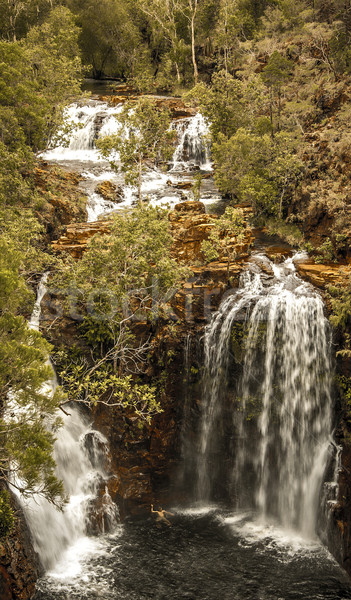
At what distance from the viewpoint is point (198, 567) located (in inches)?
523

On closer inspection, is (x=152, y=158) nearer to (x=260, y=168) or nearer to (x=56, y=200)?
(x=260, y=168)

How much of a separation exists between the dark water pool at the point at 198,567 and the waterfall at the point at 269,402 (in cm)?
138

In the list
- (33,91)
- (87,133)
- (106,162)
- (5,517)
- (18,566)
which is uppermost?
(87,133)

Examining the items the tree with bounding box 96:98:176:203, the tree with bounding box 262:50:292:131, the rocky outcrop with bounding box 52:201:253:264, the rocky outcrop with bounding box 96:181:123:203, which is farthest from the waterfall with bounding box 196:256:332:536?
the tree with bounding box 262:50:292:131

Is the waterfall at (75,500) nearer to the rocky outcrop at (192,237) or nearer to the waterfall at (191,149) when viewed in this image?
the rocky outcrop at (192,237)

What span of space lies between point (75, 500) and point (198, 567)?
4422 mm

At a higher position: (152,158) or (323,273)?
(152,158)

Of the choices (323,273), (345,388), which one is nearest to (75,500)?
(345,388)

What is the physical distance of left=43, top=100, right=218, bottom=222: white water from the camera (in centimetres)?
2731

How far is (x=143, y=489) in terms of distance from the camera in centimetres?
1658

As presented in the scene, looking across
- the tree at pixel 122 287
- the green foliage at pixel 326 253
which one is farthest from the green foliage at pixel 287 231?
the tree at pixel 122 287

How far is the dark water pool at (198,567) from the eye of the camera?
40.3 ft

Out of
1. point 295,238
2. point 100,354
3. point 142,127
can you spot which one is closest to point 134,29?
point 142,127

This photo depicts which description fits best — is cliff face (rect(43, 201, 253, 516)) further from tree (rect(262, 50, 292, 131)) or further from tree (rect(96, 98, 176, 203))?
tree (rect(262, 50, 292, 131))
